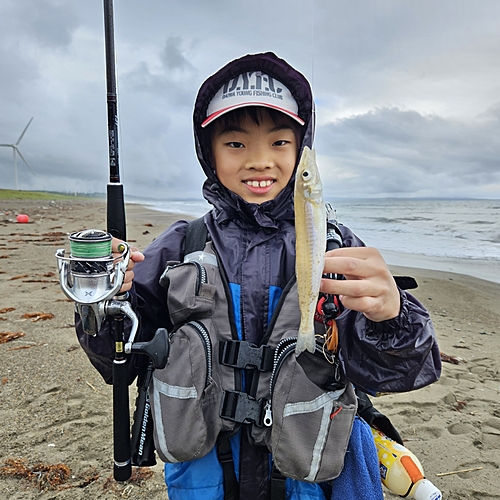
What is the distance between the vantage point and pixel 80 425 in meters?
3.81

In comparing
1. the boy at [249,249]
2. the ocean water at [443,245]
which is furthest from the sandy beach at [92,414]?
the ocean water at [443,245]

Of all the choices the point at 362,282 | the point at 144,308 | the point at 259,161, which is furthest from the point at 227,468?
the point at 259,161

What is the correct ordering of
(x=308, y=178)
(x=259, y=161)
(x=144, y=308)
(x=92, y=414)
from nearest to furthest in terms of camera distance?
(x=308, y=178)
(x=259, y=161)
(x=144, y=308)
(x=92, y=414)

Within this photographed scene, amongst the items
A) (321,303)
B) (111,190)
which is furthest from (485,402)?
(111,190)

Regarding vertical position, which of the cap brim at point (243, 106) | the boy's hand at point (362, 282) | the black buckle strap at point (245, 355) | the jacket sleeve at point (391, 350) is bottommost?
the black buckle strap at point (245, 355)

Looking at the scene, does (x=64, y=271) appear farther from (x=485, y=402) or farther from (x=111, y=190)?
(x=485, y=402)

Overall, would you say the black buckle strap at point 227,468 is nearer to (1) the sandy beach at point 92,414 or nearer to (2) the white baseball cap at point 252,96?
(1) the sandy beach at point 92,414

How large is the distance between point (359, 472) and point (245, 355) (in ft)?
2.95

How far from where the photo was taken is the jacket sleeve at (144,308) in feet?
7.43

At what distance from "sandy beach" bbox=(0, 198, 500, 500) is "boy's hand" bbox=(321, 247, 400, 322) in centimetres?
246

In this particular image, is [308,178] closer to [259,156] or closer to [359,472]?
[259,156]

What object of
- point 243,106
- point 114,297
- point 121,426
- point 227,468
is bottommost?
point 227,468

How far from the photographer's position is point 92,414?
13.1 ft

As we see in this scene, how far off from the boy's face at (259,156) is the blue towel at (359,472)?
4.88 ft
